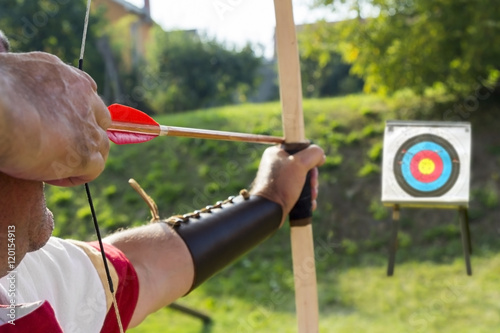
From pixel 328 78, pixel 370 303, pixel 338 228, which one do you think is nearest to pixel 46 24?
pixel 338 228

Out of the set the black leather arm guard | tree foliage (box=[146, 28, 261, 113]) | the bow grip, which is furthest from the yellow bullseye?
tree foliage (box=[146, 28, 261, 113])

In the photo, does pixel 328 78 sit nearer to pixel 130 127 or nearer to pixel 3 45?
pixel 130 127

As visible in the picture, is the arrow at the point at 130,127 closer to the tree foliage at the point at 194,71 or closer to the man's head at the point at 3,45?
the man's head at the point at 3,45

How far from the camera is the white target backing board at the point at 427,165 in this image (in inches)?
69.7

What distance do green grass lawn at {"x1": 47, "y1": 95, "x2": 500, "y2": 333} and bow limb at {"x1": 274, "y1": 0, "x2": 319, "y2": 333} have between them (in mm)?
2024

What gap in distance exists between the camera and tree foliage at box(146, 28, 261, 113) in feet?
34.6

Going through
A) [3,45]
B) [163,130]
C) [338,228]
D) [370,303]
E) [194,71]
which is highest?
[3,45]

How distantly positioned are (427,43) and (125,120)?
4055 mm

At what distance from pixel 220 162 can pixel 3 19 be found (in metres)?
3.59

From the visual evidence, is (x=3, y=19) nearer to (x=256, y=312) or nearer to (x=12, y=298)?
(x=256, y=312)

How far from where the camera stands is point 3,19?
7316mm

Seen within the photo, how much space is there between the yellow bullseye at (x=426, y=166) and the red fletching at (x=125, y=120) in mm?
1149

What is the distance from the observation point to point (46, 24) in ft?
25.5

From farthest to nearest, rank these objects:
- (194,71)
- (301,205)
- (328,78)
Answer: (328,78) < (194,71) < (301,205)
